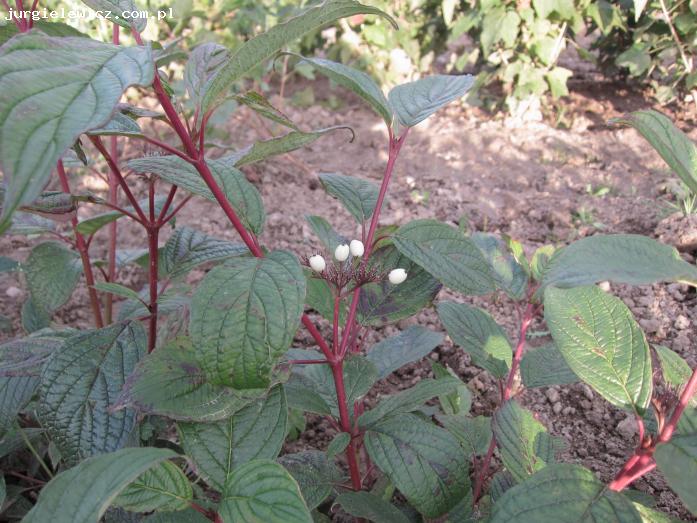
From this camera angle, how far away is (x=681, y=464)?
711 mm

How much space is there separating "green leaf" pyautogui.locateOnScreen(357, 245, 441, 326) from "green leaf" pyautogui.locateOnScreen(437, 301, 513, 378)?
0.41ft

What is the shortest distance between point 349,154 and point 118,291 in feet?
7.63

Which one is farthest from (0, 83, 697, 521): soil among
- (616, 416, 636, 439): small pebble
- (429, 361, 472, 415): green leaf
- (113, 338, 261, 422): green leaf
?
(113, 338, 261, 422): green leaf

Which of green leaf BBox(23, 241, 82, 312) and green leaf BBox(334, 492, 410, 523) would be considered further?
green leaf BBox(23, 241, 82, 312)

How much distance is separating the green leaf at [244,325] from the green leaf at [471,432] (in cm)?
59

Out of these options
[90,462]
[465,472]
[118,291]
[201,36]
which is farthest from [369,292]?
[201,36]

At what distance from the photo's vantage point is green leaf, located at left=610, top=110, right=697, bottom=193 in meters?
0.73

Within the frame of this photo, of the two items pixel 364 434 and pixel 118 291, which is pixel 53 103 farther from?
pixel 364 434

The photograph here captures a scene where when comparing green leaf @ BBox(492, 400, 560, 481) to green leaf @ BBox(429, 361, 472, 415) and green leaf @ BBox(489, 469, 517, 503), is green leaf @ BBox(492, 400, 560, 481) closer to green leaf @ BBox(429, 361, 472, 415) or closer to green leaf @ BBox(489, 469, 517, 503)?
green leaf @ BBox(489, 469, 517, 503)

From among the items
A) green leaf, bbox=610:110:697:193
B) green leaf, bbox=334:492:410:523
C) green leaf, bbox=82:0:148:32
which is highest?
green leaf, bbox=82:0:148:32

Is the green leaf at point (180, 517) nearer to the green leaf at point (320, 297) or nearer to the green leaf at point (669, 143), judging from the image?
the green leaf at point (320, 297)

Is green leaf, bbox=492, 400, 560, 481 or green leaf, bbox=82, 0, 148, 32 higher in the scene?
green leaf, bbox=82, 0, 148, 32

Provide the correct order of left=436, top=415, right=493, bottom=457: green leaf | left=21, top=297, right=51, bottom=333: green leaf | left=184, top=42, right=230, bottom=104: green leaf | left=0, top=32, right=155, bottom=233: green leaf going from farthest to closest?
left=21, top=297, right=51, bottom=333: green leaf → left=436, top=415, right=493, bottom=457: green leaf → left=184, top=42, right=230, bottom=104: green leaf → left=0, top=32, right=155, bottom=233: green leaf

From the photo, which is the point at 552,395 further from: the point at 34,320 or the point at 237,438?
the point at 34,320
